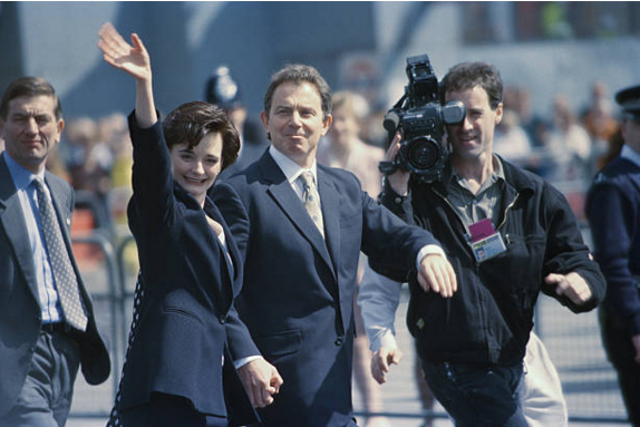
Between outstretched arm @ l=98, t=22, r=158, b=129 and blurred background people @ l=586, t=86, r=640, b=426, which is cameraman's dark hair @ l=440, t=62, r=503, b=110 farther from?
outstretched arm @ l=98, t=22, r=158, b=129

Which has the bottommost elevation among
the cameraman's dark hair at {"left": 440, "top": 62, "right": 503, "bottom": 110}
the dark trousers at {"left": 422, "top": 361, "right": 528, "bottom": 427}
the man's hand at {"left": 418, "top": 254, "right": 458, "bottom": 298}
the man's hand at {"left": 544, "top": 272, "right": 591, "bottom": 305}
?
the dark trousers at {"left": 422, "top": 361, "right": 528, "bottom": 427}

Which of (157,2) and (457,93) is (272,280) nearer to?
(457,93)

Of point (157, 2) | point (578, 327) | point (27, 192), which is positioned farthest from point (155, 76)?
point (27, 192)

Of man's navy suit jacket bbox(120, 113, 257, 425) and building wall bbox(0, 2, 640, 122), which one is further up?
man's navy suit jacket bbox(120, 113, 257, 425)

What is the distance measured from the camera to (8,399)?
4.52 meters

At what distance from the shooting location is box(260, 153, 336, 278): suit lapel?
4.00 m

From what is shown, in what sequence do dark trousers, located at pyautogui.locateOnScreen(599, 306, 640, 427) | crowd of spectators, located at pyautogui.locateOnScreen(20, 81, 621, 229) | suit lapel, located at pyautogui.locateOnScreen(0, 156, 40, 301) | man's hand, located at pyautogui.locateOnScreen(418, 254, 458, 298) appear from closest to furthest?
1. man's hand, located at pyautogui.locateOnScreen(418, 254, 458, 298)
2. suit lapel, located at pyautogui.locateOnScreen(0, 156, 40, 301)
3. dark trousers, located at pyautogui.locateOnScreen(599, 306, 640, 427)
4. crowd of spectators, located at pyautogui.locateOnScreen(20, 81, 621, 229)

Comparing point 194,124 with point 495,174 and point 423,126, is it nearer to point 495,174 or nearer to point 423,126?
point 423,126

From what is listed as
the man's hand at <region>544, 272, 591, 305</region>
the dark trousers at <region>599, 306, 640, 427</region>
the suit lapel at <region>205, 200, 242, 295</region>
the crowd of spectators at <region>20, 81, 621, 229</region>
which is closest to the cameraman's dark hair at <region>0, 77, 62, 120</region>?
the suit lapel at <region>205, 200, 242, 295</region>

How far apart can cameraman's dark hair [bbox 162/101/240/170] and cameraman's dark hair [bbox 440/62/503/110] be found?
3.57 ft

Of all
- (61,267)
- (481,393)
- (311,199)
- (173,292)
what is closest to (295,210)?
(311,199)

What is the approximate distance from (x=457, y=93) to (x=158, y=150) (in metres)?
1.52

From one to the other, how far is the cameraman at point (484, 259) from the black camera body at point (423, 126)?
74 mm

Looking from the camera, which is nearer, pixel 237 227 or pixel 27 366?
pixel 237 227
